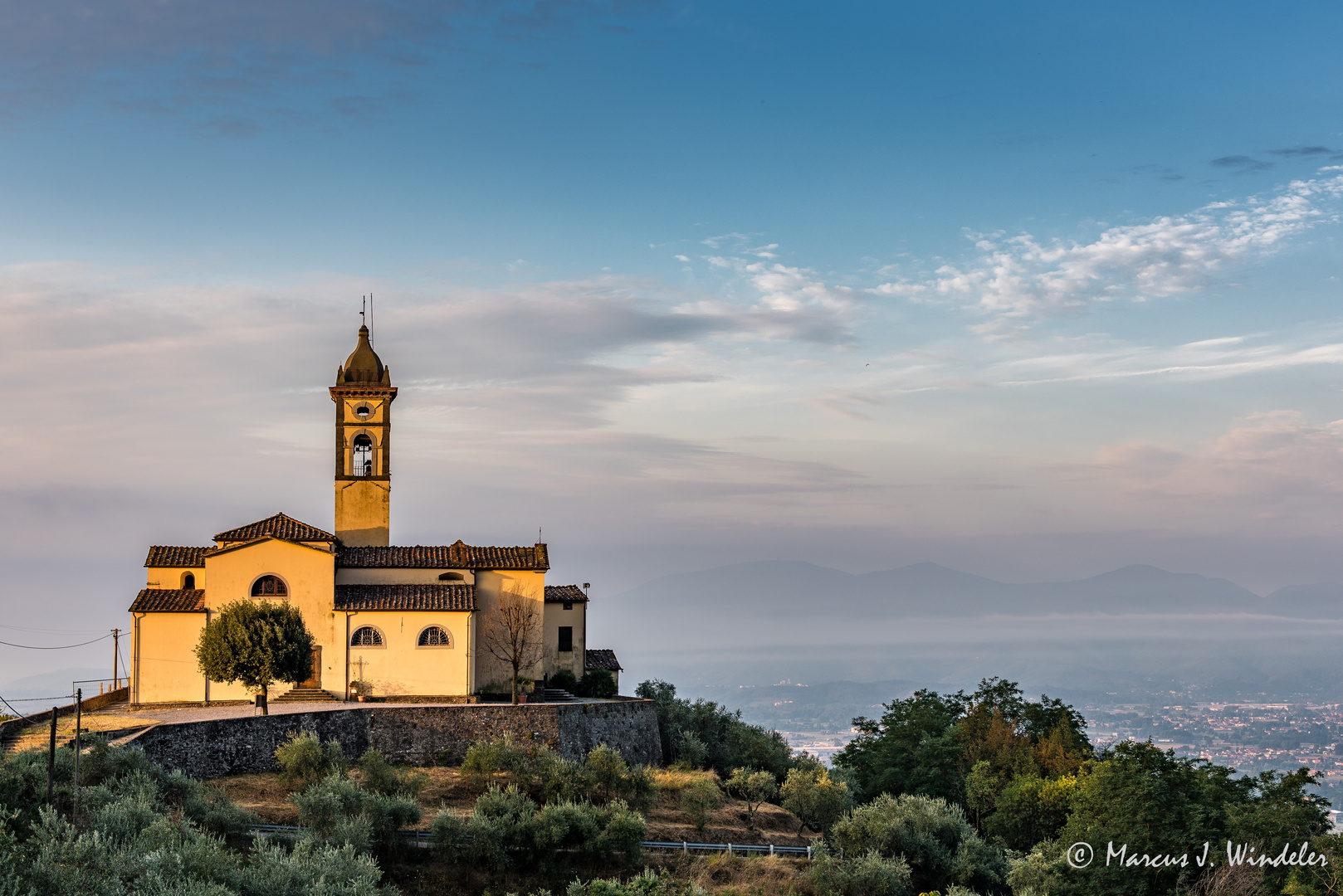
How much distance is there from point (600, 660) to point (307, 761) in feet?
65.9

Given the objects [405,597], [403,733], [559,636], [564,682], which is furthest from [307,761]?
[559,636]

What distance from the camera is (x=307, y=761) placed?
3484 centimetres

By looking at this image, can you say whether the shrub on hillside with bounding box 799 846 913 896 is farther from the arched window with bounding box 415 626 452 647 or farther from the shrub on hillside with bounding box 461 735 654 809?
the arched window with bounding box 415 626 452 647

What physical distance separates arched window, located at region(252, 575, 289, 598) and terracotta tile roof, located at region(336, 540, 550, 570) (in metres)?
2.60

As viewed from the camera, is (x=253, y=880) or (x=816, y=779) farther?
(x=816, y=779)

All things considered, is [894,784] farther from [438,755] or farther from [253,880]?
[253,880]

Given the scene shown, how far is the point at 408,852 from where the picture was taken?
30.0 metres

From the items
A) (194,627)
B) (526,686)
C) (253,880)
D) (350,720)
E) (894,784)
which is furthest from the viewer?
(894,784)

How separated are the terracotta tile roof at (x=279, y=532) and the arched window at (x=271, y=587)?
5.26ft

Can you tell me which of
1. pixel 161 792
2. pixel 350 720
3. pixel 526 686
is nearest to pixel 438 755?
pixel 350 720

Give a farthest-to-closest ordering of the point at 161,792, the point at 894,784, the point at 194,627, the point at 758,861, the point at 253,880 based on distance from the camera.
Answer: the point at 894,784, the point at 194,627, the point at 758,861, the point at 161,792, the point at 253,880

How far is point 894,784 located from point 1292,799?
20806mm

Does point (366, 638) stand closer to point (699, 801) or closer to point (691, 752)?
point (691, 752)

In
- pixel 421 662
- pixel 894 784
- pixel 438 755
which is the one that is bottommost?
pixel 894 784
